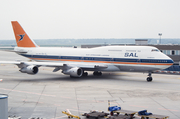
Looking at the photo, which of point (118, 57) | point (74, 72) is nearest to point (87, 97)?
point (74, 72)

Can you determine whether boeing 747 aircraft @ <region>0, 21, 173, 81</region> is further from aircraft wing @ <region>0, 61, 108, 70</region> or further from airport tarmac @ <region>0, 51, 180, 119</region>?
airport tarmac @ <region>0, 51, 180, 119</region>

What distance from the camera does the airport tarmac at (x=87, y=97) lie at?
67.3ft

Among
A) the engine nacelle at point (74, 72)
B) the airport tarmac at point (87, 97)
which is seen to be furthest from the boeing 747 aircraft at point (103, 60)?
the airport tarmac at point (87, 97)

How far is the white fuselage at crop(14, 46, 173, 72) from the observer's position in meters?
34.8

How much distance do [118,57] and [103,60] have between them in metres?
2.47

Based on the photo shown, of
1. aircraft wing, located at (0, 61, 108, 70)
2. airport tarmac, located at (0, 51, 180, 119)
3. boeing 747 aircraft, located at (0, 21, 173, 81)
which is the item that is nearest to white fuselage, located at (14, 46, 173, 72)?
boeing 747 aircraft, located at (0, 21, 173, 81)

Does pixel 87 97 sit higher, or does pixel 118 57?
pixel 118 57

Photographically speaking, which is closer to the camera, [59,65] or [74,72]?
[74,72]

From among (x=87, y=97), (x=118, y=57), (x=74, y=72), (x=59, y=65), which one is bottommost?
(x=87, y=97)

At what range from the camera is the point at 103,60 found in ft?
126

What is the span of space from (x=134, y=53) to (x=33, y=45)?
65.0 ft

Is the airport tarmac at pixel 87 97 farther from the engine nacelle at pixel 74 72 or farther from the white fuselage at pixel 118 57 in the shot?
the white fuselage at pixel 118 57

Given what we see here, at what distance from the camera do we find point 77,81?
119ft
